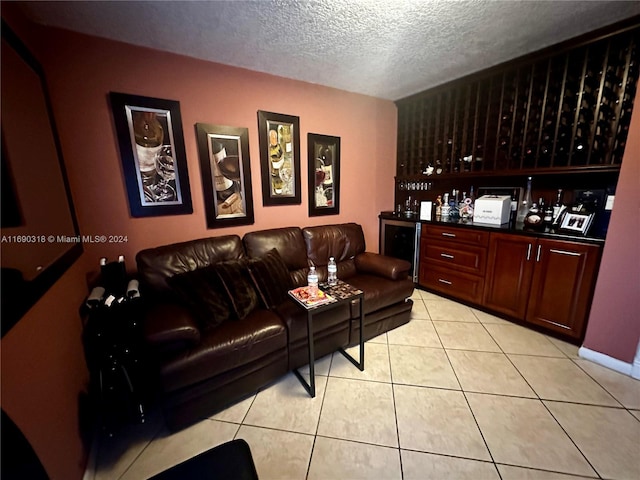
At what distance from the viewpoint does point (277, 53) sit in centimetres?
199

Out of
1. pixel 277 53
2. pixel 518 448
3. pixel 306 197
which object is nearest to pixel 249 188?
pixel 306 197

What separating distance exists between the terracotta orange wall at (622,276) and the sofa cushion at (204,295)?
2.65 meters

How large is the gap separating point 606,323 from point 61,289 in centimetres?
346

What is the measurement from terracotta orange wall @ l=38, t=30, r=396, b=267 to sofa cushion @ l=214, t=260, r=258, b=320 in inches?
25.0

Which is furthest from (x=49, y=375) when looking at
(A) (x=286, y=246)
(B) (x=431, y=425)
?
(B) (x=431, y=425)

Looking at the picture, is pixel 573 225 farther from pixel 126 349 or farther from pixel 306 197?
pixel 126 349

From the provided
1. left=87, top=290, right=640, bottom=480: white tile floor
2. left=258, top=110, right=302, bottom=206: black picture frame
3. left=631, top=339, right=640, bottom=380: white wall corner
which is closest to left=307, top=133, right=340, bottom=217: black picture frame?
left=258, top=110, right=302, bottom=206: black picture frame

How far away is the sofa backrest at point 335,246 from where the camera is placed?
8.39 ft

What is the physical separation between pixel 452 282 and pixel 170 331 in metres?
2.68

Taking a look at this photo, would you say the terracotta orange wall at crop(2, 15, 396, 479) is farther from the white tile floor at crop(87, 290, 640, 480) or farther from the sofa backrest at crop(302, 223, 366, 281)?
the white tile floor at crop(87, 290, 640, 480)

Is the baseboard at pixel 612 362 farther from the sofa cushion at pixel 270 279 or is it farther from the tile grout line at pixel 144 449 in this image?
the tile grout line at pixel 144 449

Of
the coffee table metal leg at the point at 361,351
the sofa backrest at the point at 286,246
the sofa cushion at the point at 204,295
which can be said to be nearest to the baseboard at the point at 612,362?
the coffee table metal leg at the point at 361,351

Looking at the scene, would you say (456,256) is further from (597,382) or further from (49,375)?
(49,375)

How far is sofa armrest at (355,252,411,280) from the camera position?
92.4 inches
